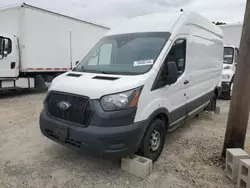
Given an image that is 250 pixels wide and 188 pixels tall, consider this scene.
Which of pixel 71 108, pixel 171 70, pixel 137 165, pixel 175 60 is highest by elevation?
pixel 175 60

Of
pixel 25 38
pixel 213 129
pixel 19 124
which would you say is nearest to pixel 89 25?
pixel 25 38

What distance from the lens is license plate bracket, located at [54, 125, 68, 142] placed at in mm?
3068

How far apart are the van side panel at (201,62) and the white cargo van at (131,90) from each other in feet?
0.07

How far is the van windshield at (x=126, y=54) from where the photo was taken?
342 centimetres

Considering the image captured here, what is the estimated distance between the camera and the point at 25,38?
8.92 meters

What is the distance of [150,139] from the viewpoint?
3.38m

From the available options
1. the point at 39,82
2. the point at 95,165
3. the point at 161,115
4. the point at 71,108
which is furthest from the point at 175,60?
the point at 39,82

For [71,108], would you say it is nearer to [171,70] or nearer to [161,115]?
[161,115]

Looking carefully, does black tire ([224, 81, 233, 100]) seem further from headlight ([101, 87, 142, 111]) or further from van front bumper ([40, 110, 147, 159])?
headlight ([101, 87, 142, 111])

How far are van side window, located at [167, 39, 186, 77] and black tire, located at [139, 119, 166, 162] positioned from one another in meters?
1.03

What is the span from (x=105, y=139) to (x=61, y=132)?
28.1 inches

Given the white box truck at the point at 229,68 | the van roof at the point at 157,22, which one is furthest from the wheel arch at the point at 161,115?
the white box truck at the point at 229,68

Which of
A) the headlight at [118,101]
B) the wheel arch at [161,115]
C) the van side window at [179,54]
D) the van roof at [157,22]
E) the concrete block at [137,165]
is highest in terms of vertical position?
the van roof at [157,22]

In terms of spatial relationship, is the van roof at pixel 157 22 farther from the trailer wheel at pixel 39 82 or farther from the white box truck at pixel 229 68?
the trailer wheel at pixel 39 82
